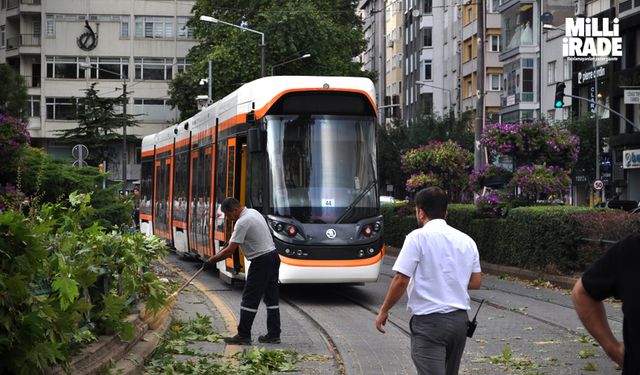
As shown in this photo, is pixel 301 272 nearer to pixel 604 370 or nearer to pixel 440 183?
pixel 604 370

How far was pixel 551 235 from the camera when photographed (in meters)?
21.4

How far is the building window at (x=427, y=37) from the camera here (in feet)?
309

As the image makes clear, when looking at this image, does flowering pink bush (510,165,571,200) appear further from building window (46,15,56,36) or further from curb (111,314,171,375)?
building window (46,15,56,36)

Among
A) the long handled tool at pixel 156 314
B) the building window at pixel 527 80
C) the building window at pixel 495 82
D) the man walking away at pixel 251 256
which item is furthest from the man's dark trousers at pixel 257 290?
the building window at pixel 495 82

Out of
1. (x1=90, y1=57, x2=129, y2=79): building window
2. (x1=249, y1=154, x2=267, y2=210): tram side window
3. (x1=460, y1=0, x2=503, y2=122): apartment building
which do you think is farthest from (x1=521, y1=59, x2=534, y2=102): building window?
(x1=249, y1=154, x2=267, y2=210): tram side window

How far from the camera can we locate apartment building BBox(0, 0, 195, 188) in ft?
253

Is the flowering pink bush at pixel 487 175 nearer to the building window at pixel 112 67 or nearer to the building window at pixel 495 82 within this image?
the building window at pixel 495 82

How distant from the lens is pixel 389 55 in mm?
118625

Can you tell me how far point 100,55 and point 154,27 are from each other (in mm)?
4159

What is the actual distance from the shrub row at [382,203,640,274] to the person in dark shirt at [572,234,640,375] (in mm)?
15483

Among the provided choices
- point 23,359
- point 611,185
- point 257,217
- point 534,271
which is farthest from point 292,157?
point 611,185

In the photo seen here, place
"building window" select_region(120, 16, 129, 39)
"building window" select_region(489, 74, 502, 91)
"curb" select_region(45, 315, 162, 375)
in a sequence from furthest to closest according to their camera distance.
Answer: "building window" select_region(120, 16, 129, 39) → "building window" select_region(489, 74, 502, 91) → "curb" select_region(45, 315, 162, 375)

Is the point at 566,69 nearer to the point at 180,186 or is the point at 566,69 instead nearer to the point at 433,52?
the point at 433,52

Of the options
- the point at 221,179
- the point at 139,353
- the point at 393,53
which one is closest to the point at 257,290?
the point at 139,353
